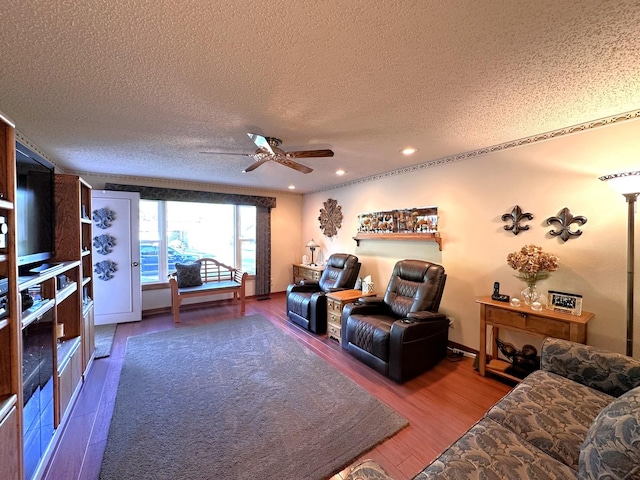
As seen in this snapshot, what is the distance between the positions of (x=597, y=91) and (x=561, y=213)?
1.12 meters

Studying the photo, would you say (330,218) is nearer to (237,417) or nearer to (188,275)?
(188,275)

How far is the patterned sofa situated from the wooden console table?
36 cm

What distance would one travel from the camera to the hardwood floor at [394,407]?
166cm

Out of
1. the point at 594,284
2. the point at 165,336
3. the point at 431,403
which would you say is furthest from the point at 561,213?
the point at 165,336

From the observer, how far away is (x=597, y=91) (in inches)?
69.1

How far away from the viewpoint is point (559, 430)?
1329 mm

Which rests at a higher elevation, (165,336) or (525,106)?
(525,106)

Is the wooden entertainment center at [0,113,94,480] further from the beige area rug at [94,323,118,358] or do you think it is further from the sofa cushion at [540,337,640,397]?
the sofa cushion at [540,337,640,397]

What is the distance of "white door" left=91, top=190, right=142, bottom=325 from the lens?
13.0ft

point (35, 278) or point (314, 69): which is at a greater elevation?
point (314, 69)

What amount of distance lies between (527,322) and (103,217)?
564 centimetres

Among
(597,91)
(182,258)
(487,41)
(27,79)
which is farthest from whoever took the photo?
(182,258)

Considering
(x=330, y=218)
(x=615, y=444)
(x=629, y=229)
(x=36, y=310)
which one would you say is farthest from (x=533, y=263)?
(x=36, y=310)

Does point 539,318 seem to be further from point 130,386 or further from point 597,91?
point 130,386
